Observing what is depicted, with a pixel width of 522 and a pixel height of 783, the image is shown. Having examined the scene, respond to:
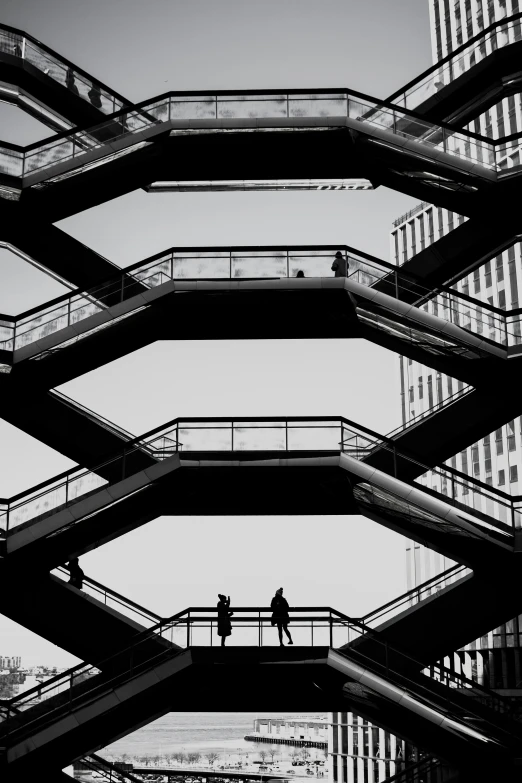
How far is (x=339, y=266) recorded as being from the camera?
723 inches

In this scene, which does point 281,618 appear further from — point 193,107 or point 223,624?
point 193,107

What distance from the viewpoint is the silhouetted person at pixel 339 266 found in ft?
60.2

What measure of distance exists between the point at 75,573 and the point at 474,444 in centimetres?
5241

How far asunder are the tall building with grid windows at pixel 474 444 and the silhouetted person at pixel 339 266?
128 ft

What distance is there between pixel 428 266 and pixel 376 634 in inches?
322

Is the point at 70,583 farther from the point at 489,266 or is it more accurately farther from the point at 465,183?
the point at 489,266

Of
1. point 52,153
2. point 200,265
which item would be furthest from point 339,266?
point 52,153

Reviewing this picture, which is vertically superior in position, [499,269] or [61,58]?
[499,269]

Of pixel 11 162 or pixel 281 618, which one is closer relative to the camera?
pixel 281 618

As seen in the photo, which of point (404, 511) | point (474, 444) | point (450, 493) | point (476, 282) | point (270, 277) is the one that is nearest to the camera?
point (404, 511)

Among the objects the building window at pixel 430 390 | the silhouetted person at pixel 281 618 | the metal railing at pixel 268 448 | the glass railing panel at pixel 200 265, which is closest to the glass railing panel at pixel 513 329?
the metal railing at pixel 268 448

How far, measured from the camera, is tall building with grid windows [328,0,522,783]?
213ft

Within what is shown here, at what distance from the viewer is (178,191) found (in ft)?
69.0

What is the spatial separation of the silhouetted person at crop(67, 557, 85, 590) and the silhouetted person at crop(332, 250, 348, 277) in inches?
328
